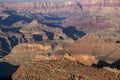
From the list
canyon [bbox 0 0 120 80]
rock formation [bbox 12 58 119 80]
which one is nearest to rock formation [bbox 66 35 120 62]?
canyon [bbox 0 0 120 80]

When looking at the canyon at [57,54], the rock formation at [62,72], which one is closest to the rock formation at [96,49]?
the canyon at [57,54]

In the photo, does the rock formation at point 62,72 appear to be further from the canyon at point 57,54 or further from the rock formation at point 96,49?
the rock formation at point 96,49

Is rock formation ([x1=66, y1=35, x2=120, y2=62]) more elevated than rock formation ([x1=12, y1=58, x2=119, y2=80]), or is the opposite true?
rock formation ([x1=12, y1=58, x2=119, y2=80])

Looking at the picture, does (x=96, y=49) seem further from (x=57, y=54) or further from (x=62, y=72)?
(x=62, y=72)

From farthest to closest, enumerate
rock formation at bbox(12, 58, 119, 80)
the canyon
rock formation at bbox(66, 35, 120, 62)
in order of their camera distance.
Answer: rock formation at bbox(66, 35, 120, 62)
the canyon
rock formation at bbox(12, 58, 119, 80)

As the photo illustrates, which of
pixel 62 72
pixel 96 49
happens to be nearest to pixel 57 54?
pixel 96 49

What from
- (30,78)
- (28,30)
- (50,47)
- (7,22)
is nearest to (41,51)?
(50,47)

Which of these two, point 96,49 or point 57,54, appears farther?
point 96,49

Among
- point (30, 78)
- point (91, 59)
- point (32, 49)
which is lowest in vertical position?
point (32, 49)

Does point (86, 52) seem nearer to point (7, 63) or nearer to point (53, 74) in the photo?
point (7, 63)

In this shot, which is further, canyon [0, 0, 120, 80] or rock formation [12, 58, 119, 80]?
canyon [0, 0, 120, 80]

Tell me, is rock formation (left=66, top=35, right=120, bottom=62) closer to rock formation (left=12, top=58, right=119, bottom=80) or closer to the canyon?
the canyon
